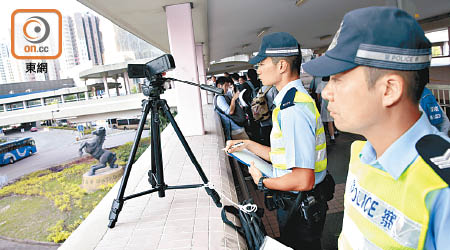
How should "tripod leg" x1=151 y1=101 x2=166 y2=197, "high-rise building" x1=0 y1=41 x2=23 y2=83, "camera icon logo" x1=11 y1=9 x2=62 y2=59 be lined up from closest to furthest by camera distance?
"tripod leg" x1=151 y1=101 x2=166 y2=197 → "camera icon logo" x1=11 y1=9 x2=62 y2=59 → "high-rise building" x1=0 y1=41 x2=23 y2=83

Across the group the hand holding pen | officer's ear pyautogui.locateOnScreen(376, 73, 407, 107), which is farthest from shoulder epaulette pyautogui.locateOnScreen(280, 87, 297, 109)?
officer's ear pyautogui.locateOnScreen(376, 73, 407, 107)

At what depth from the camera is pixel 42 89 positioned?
44.0 m

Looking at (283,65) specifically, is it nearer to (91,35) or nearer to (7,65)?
(7,65)

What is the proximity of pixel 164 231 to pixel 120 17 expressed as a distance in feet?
14.0

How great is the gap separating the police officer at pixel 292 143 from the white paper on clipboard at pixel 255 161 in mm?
59

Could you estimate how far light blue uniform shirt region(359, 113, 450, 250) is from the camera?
54cm

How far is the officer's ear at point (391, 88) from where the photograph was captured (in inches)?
25.2

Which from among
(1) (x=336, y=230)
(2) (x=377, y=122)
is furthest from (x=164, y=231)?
(1) (x=336, y=230)

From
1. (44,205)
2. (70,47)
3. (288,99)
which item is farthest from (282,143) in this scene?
(70,47)

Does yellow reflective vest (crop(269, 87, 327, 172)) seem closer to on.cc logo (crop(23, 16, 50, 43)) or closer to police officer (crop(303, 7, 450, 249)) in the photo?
police officer (crop(303, 7, 450, 249))

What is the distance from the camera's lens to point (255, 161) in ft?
5.62

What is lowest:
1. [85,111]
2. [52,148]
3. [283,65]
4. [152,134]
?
[52,148]

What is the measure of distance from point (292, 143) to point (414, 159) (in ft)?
2.50

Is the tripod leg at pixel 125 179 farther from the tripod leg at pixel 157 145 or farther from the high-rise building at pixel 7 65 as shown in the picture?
the high-rise building at pixel 7 65
